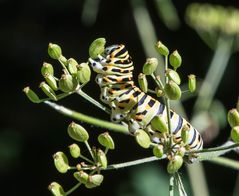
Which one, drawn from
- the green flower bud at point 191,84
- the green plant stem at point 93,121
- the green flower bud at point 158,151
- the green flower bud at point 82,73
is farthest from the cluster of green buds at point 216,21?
the green flower bud at point 158,151

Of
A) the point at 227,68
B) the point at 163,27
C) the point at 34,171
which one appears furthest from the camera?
the point at 34,171

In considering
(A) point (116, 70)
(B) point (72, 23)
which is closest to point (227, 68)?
(B) point (72, 23)

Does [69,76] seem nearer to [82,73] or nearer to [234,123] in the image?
[82,73]

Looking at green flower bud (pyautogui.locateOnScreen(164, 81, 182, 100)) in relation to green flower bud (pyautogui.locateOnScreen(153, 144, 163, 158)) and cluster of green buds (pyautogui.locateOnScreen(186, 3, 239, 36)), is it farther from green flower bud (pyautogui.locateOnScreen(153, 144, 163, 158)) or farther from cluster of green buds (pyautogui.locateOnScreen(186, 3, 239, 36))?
cluster of green buds (pyautogui.locateOnScreen(186, 3, 239, 36))

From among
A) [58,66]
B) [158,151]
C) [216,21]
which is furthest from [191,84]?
[58,66]

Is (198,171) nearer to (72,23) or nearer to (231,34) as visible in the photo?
(231,34)

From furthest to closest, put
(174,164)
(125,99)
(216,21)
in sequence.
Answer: (216,21) → (125,99) → (174,164)

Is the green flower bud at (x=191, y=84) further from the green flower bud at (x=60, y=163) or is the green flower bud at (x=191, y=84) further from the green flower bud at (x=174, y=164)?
the green flower bud at (x=60, y=163)
